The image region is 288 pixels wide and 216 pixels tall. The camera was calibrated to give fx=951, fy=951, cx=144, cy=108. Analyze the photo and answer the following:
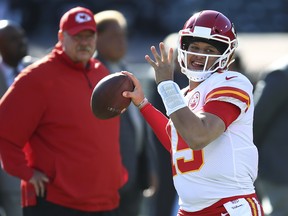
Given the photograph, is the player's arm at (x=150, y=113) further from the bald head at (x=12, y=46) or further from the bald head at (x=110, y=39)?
the bald head at (x=12, y=46)

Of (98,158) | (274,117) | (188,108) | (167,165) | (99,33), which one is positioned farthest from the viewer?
(167,165)

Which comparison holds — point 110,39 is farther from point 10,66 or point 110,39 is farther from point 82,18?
point 82,18

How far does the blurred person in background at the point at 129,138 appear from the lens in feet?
22.3

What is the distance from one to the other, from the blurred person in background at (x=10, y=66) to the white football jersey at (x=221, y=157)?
259cm

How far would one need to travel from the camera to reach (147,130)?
24.6ft

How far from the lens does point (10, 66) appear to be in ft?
24.1

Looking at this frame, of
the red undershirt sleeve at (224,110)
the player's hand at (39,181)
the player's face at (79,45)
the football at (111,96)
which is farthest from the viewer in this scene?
the player's face at (79,45)

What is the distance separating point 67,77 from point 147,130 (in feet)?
6.11

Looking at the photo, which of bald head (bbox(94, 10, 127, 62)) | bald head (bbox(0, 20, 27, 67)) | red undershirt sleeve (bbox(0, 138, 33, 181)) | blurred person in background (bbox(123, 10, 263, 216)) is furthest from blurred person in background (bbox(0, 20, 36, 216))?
blurred person in background (bbox(123, 10, 263, 216))

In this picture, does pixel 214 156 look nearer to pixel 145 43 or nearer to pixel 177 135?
pixel 177 135

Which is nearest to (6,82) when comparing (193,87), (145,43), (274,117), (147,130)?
(147,130)

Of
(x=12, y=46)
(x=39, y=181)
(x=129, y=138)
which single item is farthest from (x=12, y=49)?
(x=39, y=181)

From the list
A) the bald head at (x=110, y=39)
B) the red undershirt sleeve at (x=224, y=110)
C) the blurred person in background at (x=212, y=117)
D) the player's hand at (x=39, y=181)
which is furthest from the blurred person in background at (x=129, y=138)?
the red undershirt sleeve at (x=224, y=110)

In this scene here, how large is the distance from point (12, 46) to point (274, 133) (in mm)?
2156
